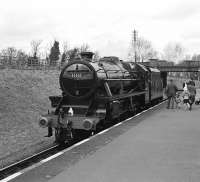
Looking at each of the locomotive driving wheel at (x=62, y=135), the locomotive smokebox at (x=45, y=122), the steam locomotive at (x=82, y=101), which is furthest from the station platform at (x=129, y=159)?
the locomotive smokebox at (x=45, y=122)

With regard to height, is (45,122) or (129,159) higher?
(45,122)

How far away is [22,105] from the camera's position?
21.8 meters

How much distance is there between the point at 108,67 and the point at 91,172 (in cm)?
698

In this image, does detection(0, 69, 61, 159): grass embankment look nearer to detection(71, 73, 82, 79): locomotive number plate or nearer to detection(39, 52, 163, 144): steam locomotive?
detection(39, 52, 163, 144): steam locomotive

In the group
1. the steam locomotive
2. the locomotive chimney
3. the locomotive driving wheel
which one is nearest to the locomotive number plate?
the steam locomotive

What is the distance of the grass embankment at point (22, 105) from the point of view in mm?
14914

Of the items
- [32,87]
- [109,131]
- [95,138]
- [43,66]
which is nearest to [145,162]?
[95,138]

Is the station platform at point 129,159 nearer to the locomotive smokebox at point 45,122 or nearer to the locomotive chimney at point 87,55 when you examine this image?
the locomotive smokebox at point 45,122

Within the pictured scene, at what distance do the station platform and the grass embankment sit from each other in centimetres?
558

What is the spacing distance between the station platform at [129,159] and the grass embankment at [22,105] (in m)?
5.58

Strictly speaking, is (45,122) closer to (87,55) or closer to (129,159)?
(87,55)

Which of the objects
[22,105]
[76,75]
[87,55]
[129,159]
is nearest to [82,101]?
[76,75]

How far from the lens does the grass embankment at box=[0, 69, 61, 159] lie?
14914 millimetres

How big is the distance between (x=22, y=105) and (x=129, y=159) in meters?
16.2
